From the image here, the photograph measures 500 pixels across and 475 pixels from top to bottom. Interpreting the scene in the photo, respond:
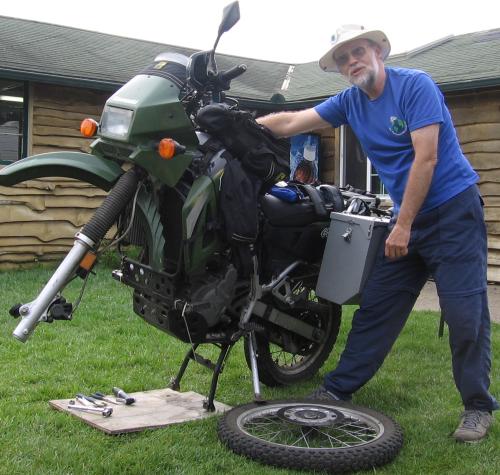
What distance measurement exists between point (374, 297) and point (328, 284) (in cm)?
26

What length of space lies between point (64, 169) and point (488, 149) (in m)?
7.42

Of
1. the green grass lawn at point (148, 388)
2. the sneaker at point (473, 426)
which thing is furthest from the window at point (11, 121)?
the sneaker at point (473, 426)

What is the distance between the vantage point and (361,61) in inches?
134

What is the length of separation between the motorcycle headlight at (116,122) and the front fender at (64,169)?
0.15 m

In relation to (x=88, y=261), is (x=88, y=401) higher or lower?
lower

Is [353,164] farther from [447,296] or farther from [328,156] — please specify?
[447,296]

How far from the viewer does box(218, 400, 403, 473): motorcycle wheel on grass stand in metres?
2.83

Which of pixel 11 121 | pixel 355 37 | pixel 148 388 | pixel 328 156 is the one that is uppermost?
pixel 11 121

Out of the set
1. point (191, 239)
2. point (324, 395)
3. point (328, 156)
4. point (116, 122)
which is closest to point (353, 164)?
point (328, 156)

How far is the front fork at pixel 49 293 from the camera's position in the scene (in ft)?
8.67

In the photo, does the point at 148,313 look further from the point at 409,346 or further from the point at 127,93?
the point at 409,346

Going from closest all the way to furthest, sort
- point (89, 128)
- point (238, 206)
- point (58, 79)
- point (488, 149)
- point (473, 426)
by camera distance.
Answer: point (89, 128), point (238, 206), point (473, 426), point (488, 149), point (58, 79)

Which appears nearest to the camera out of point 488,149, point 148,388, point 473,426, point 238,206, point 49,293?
point 49,293

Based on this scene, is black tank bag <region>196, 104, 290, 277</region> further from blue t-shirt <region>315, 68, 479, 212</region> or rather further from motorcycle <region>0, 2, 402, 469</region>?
blue t-shirt <region>315, 68, 479, 212</region>
